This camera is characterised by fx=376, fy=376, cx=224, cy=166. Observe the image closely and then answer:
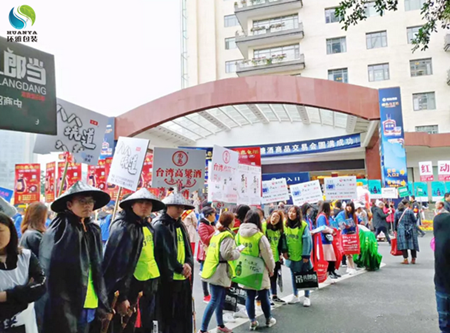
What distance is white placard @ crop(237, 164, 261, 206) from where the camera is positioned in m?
7.67

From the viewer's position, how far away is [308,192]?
9.69 metres

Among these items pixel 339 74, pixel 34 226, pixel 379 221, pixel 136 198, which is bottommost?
pixel 379 221

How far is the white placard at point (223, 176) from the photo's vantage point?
6965 millimetres

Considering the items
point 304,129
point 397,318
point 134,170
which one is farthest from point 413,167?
point 134,170

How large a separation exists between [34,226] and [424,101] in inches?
1152

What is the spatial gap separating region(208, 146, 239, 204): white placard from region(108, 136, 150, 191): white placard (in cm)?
192

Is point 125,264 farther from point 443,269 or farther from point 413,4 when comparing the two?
point 413,4

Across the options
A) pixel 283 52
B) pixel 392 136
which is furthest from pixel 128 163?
pixel 283 52

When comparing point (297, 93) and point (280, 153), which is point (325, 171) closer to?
point (280, 153)

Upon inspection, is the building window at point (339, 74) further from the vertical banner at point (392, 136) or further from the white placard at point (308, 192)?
the white placard at point (308, 192)

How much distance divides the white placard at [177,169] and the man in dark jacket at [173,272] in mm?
2460

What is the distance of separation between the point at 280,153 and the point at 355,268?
58.8 ft

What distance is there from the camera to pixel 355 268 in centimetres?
923

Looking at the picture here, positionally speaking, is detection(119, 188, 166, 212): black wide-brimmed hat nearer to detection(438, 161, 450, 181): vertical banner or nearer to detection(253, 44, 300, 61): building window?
detection(438, 161, 450, 181): vertical banner
